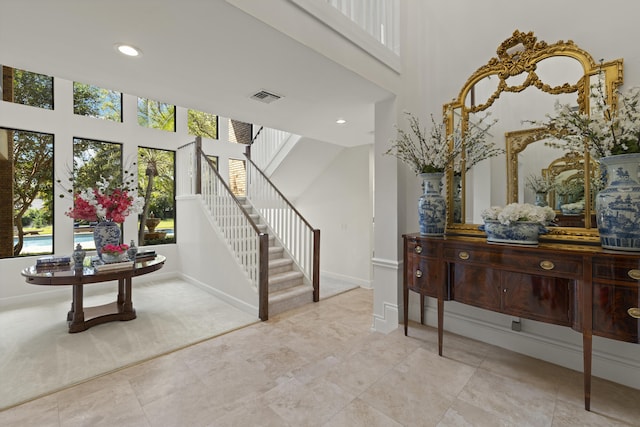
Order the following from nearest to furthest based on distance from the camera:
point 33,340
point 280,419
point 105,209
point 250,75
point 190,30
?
1. point 280,419
2. point 190,30
3. point 250,75
4. point 33,340
5. point 105,209

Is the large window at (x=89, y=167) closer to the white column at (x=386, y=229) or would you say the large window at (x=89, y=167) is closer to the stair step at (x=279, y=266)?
the stair step at (x=279, y=266)

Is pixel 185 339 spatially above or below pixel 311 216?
below

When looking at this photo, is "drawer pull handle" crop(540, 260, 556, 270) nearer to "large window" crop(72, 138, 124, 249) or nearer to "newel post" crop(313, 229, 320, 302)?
"newel post" crop(313, 229, 320, 302)

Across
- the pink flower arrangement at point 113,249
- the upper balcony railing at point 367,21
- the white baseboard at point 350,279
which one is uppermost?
the upper balcony railing at point 367,21

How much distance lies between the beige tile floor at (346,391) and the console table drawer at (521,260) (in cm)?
77

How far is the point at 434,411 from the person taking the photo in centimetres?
163

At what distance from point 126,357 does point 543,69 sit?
13.7ft

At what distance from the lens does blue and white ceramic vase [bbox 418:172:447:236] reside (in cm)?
238

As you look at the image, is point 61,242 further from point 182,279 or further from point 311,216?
point 311,216

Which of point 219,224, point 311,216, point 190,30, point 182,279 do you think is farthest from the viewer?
point 311,216

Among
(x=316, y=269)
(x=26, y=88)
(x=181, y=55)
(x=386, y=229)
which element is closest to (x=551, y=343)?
(x=386, y=229)

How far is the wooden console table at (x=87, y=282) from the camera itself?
9.35 feet

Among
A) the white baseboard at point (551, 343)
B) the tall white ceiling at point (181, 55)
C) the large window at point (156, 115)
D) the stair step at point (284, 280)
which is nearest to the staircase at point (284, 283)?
the stair step at point (284, 280)

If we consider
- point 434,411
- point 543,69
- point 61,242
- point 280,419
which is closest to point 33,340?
point 61,242
